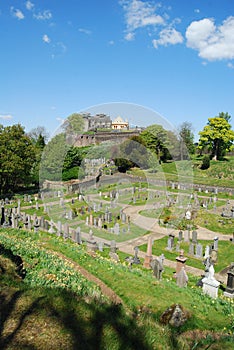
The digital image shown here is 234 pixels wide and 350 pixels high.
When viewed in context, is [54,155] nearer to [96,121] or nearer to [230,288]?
[96,121]

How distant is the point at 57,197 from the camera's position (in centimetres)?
3117

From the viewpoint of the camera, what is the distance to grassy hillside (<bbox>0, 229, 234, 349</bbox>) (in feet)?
14.7

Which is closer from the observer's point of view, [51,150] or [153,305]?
[153,305]

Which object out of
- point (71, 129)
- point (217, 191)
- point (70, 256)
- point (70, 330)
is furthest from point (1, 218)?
point (217, 191)

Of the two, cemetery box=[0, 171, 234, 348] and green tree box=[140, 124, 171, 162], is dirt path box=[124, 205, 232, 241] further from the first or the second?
green tree box=[140, 124, 171, 162]

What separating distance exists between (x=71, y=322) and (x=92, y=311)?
2.09 ft

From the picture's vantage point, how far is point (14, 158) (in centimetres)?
3064

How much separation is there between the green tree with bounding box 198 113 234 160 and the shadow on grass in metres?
48.0

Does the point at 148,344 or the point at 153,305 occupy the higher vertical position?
the point at 148,344

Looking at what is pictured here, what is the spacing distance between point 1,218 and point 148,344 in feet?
57.1

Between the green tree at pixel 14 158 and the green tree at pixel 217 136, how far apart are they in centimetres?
3104

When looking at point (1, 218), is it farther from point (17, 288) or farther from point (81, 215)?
point (17, 288)

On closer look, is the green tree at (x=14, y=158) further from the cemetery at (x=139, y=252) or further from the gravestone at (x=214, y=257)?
the gravestone at (x=214, y=257)

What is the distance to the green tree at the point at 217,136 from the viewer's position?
4955cm
